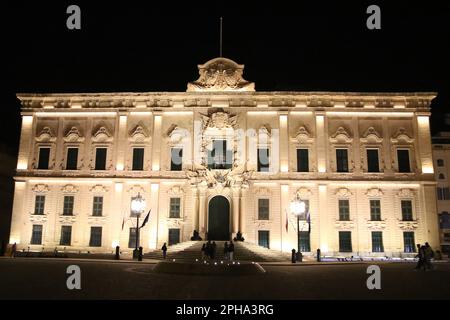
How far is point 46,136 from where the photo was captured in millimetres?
37375

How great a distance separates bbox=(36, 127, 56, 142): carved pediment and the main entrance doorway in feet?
49.3

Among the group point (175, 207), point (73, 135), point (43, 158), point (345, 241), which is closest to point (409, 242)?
point (345, 241)

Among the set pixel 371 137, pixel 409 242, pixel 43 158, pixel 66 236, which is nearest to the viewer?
pixel 409 242

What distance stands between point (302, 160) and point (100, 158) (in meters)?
17.2

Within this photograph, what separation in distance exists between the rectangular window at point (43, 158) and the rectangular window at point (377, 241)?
1102 inches

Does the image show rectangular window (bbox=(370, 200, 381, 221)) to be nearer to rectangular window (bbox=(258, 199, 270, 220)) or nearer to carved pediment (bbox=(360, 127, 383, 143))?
carved pediment (bbox=(360, 127, 383, 143))

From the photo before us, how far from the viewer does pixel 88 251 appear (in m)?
34.8

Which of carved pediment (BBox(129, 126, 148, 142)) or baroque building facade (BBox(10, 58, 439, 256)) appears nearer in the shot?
baroque building facade (BBox(10, 58, 439, 256))

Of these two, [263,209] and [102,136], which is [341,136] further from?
[102,136]

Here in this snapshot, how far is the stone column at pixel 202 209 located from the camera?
34.2 metres

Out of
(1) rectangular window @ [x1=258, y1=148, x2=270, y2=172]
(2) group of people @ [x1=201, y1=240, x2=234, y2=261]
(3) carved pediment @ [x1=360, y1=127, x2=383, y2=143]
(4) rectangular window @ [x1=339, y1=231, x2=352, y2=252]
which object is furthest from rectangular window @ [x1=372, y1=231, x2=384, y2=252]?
(2) group of people @ [x1=201, y1=240, x2=234, y2=261]

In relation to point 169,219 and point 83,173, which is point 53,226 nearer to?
point 83,173

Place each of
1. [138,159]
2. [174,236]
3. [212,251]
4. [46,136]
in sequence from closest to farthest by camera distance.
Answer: [212,251]
[174,236]
[138,159]
[46,136]
